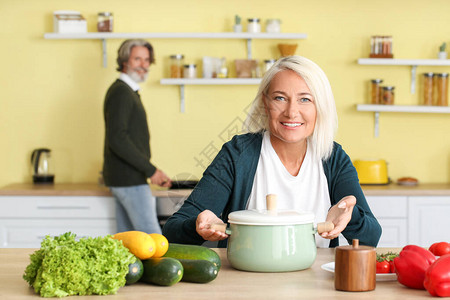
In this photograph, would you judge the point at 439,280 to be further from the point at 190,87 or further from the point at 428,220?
the point at 190,87

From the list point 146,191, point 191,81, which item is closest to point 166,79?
point 191,81

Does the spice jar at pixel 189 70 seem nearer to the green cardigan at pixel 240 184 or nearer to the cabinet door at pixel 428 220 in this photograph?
the cabinet door at pixel 428 220

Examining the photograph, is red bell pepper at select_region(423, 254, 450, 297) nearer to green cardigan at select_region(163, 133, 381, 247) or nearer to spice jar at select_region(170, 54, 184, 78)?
green cardigan at select_region(163, 133, 381, 247)

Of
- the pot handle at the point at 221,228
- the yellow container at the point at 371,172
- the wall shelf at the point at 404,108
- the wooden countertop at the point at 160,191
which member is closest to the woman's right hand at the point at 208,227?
the pot handle at the point at 221,228

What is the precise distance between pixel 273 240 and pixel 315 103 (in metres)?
0.66

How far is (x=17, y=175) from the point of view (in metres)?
4.53

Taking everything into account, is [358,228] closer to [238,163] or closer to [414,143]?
[238,163]

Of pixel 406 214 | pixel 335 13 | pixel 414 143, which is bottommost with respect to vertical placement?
pixel 406 214

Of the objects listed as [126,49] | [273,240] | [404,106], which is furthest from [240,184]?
[404,106]

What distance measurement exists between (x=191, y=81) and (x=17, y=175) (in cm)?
140

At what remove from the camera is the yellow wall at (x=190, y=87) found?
4.45m

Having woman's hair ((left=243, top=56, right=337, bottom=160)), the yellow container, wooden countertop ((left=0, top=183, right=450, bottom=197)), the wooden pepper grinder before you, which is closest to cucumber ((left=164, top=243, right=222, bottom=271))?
the wooden pepper grinder

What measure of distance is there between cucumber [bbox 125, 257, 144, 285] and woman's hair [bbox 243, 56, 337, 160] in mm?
864

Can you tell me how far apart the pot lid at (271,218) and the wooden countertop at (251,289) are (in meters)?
0.13
